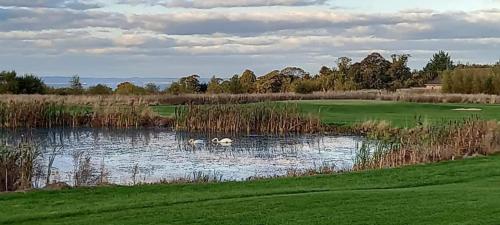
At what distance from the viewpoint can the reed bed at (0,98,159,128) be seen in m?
35.8

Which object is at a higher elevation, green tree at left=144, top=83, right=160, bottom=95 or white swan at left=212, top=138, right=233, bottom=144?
green tree at left=144, top=83, right=160, bottom=95

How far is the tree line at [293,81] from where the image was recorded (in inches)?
2277

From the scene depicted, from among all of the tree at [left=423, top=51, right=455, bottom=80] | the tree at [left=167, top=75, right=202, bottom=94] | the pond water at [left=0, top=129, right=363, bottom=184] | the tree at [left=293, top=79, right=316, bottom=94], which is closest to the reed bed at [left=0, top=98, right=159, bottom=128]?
the pond water at [left=0, top=129, right=363, bottom=184]

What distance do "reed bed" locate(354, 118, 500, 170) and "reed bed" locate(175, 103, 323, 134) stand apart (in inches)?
472

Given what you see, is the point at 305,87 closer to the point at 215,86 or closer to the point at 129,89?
the point at 215,86

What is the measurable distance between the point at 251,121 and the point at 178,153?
31.5 feet

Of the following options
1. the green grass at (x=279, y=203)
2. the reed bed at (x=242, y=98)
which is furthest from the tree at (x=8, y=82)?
the green grass at (x=279, y=203)

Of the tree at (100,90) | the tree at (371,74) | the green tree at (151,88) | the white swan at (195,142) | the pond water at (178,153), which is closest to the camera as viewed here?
the pond water at (178,153)

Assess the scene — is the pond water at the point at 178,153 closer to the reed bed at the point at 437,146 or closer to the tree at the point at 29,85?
the reed bed at the point at 437,146

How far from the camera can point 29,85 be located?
187 feet

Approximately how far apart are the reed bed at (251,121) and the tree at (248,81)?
39.8 m

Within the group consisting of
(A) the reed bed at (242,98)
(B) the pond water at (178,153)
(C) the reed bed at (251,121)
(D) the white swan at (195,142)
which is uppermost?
(A) the reed bed at (242,98)

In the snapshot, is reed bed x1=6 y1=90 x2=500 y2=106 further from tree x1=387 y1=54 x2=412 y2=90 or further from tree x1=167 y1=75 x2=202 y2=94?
tree x1=387 y1=54 x2=412 y2=90

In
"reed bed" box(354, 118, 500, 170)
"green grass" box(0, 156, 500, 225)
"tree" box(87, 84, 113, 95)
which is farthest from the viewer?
"tree" box(87, 84, 113, 95)
